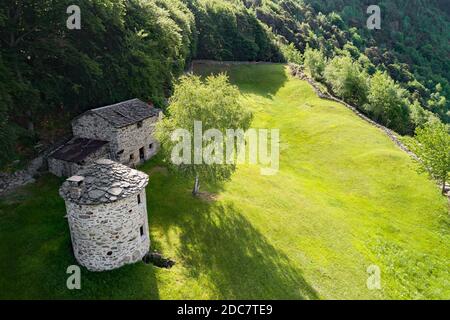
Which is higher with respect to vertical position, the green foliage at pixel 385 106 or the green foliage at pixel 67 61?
the green foliage at pixel 67 61

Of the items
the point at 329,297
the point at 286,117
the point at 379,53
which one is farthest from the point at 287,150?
the point at 379,53

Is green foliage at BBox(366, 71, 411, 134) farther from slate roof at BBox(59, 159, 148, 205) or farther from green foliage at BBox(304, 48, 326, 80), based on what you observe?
slate roof at BBox(59, 159, 148, 205)

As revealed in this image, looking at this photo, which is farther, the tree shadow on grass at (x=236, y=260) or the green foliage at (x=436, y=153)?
the green foliage at (x=436, y=153)

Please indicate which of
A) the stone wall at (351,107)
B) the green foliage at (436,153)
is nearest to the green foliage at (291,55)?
the stone wall at (351,107)

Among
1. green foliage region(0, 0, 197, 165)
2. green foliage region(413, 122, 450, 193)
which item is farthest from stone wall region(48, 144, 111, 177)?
green foliage region(413, 122, 450, 193)

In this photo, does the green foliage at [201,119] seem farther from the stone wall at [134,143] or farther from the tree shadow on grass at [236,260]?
the stone wall at [134,143]

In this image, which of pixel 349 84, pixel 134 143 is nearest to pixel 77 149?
pixel 134 143

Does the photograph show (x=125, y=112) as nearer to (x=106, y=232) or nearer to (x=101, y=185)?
(x=101, y=185)

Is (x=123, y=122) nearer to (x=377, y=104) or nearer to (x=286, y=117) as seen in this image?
(x=286, y=117)
